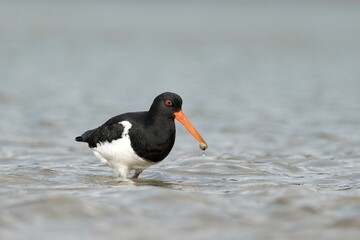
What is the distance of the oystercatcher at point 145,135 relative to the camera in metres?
8.20

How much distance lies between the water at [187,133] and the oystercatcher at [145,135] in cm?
29

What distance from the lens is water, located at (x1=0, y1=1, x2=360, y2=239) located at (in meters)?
6.54

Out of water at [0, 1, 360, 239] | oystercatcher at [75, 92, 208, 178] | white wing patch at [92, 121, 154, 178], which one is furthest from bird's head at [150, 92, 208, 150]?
water at [0, 1, 360, 239]

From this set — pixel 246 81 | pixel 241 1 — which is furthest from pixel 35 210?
pixel 241 1

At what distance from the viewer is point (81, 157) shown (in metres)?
10.8

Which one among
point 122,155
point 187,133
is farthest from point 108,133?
point 187,133

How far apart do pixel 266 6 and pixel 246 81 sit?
36.0m

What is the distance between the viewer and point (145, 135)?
8.20m

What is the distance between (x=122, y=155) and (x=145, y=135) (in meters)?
0.35

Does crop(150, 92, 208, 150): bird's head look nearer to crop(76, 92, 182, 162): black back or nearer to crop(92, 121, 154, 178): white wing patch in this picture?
crop(76, 92, 182, 162): black back

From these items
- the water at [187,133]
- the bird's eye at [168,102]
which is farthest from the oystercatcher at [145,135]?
the water at [187,133]

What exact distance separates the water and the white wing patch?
0.65 ft

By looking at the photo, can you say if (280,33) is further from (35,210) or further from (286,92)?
(35,210)

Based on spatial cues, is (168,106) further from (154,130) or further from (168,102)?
(154,130)
